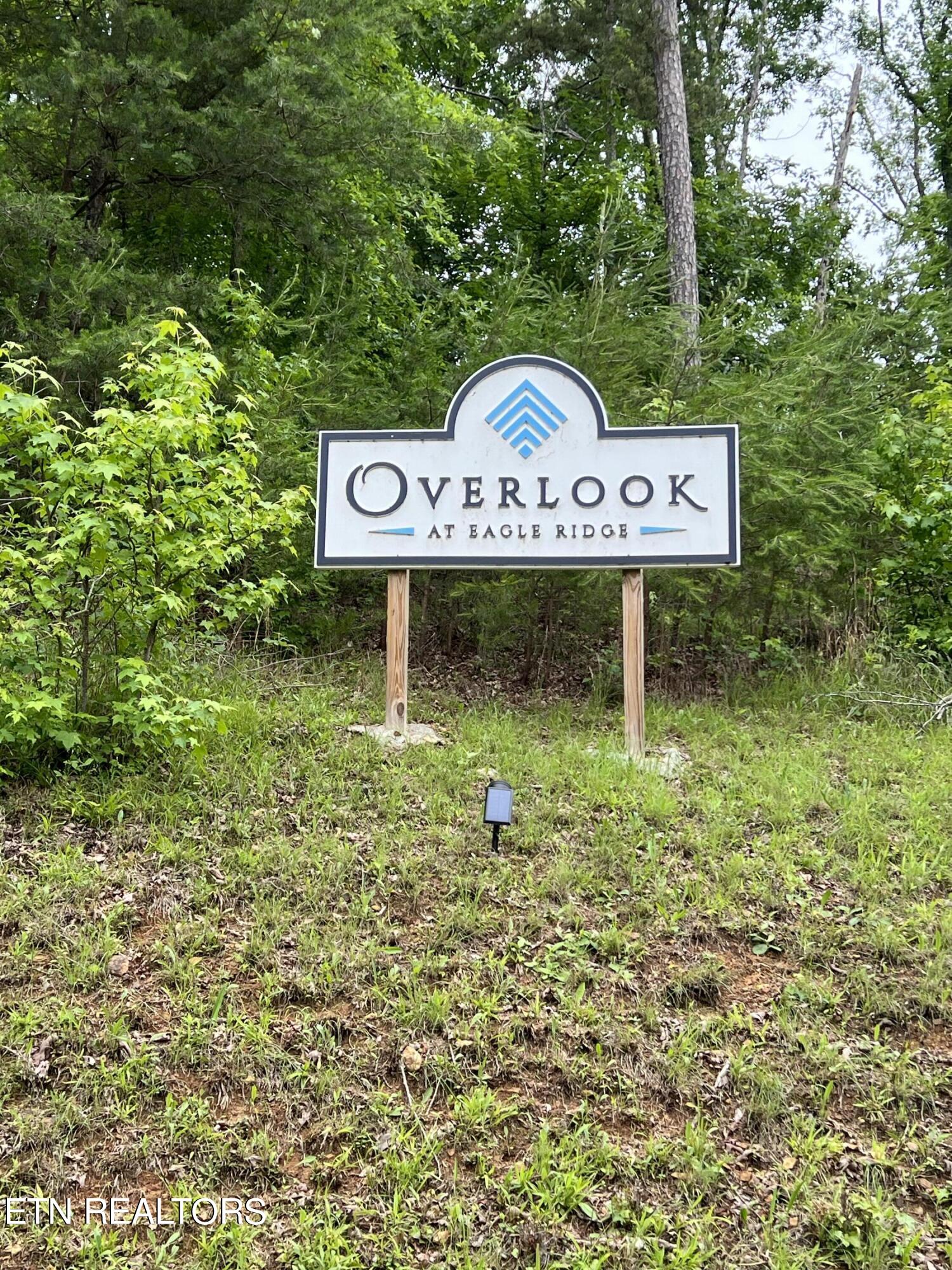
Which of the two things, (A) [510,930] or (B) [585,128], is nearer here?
(A) [510,930]

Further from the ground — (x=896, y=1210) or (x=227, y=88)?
(x=227, y=88)

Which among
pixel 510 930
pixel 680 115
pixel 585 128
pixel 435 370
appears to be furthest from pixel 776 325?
pixel 510 930

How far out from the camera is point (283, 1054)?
3.19 m

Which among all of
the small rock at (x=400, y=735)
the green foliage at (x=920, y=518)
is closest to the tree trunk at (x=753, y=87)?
the green foliage at (x=920, y=518)

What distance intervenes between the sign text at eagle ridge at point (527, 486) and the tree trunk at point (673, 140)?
653cm

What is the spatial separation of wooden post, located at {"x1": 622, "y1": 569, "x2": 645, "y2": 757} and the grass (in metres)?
0.69

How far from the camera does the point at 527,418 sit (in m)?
5.83

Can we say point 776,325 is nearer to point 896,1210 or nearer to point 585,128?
point 585,128

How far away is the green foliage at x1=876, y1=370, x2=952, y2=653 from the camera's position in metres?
6.61

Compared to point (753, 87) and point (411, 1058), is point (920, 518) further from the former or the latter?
point (753, 87)

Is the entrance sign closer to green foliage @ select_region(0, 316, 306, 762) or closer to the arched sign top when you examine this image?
the arched sign top

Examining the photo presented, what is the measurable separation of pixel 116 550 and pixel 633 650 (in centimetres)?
310

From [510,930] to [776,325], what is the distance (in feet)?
39.2

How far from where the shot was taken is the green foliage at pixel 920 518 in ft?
21.7
